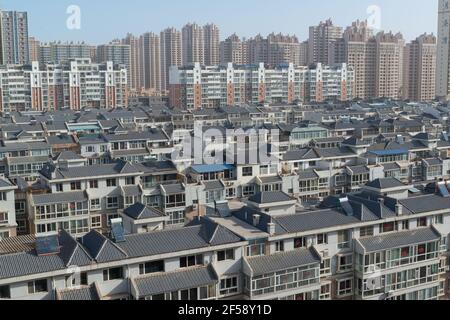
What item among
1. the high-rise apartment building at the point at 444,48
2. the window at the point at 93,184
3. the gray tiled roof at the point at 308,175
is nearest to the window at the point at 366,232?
the gray tiled roof at the point at 308,175

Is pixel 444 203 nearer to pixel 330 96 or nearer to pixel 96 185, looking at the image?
pixel 96 185

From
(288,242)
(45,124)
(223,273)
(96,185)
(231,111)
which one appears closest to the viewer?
(223,273)

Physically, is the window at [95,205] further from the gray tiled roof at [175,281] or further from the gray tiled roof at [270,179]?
the gray tiled roof at [175,281]

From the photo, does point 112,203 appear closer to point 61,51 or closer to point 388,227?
point 388,227

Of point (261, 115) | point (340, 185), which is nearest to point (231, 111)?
point (261, 115)

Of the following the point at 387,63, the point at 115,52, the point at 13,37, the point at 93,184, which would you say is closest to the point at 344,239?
the point at 93,184

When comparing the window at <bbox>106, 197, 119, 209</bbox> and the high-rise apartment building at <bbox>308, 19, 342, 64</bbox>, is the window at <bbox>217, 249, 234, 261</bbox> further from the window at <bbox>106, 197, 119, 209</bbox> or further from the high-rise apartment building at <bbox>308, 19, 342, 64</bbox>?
the high-rise apartment building at <bbox>308, 19, 342, 64</bbox>

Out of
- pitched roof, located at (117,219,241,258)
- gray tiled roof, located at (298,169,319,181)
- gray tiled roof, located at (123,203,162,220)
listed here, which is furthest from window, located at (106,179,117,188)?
pitched roof, located at (117,219,241,258)
